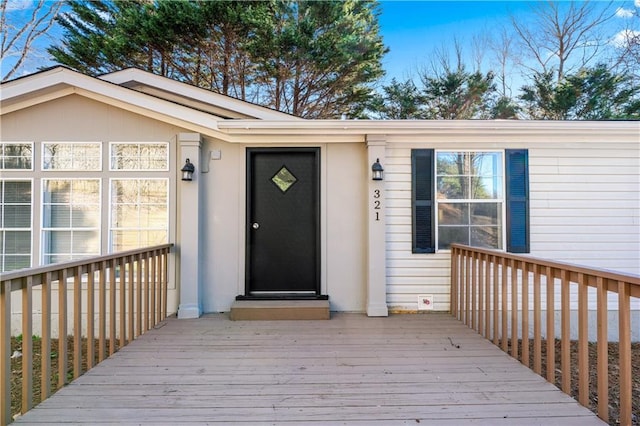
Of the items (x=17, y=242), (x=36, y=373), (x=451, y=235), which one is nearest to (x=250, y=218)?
(x=451, y=235)

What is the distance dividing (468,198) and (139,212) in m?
3.89

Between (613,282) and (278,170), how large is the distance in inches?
126

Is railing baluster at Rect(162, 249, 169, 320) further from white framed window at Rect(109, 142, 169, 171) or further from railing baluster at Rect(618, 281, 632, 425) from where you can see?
railing baluster at Rect(618, 281, 632, 425)

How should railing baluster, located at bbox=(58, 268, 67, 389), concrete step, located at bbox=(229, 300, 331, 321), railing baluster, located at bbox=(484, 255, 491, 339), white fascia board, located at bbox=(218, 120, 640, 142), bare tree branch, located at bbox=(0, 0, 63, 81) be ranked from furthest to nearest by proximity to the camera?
bare tree branch, located at bbox=(0, 0, 63, 81) → white fascia board, located at bbox=(218, 120, 640, 142) → concrete step, located at bbox=(229, 300, 331, 321) → railing baluster, located at bbox=(484, 255, 491, 339) → railing baluster, located at bbox=(58, 268, 67, 389)

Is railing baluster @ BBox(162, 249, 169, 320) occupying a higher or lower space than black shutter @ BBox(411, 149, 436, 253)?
lower

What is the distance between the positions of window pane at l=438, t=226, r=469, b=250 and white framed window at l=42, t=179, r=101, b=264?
400 centimetres

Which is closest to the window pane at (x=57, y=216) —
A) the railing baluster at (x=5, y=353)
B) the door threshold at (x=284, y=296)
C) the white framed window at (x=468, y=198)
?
the door threshold at (x=284, y=296)

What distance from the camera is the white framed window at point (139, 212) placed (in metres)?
3.88

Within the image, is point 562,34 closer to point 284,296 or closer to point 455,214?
point 455,214

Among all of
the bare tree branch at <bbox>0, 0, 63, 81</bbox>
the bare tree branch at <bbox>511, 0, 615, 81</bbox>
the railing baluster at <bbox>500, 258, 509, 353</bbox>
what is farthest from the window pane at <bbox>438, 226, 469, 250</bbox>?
the bare tree branch at <bbox>0, 0, 63, 81</bbox>

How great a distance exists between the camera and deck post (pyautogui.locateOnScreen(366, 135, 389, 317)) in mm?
3793

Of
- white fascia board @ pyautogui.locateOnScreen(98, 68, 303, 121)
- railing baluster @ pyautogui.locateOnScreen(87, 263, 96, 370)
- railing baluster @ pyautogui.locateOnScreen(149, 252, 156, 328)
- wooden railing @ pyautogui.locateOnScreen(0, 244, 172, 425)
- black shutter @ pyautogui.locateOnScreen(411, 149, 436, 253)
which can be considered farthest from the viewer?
white fascia board @ pyautogui.locateOnScreen(98, 68, 303, 121)

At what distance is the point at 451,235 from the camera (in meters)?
4.00

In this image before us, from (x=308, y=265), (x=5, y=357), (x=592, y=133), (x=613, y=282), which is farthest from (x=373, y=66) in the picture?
(x=5, y=357)
